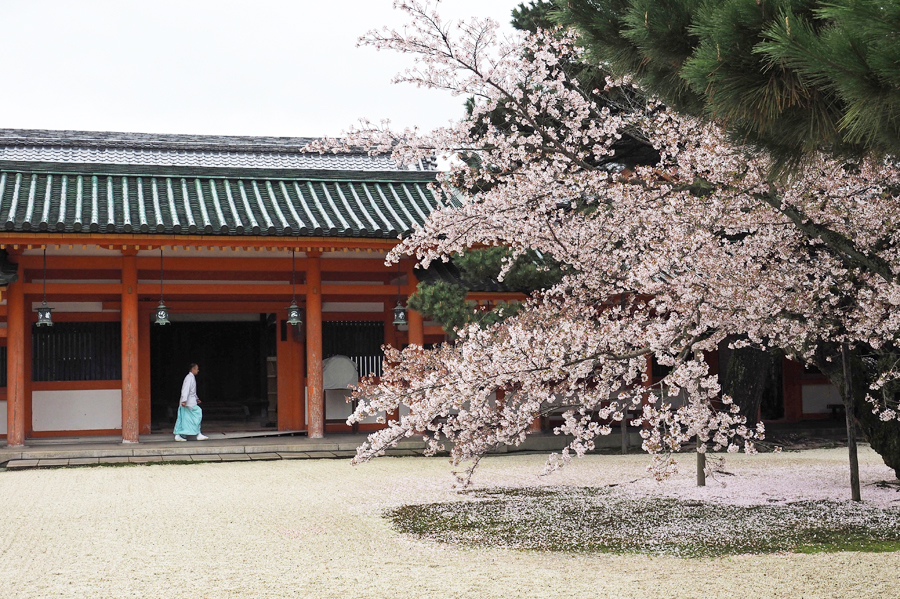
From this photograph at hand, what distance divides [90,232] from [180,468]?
3.10 m

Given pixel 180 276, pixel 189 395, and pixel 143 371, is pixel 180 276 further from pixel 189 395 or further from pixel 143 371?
pixel 189 395

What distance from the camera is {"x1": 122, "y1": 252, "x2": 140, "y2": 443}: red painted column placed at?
39.3ft

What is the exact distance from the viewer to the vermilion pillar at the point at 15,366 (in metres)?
11.8

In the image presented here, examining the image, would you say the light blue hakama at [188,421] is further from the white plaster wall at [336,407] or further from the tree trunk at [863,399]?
the tree trunk at [863,399]

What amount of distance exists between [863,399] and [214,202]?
8.54 m

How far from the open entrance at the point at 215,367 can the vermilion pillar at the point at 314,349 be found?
5026 mm

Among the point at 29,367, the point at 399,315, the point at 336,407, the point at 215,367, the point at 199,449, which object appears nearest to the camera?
the point at 199,449

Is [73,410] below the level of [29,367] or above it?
below

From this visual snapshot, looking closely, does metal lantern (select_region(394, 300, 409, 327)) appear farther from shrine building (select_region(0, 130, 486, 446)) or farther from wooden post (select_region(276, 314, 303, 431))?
wooden post (select_region(276, 314, 303, 431))

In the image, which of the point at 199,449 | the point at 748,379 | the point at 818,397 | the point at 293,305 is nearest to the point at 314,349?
the point at 293,305

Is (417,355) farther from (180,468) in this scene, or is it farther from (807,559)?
(807,559)

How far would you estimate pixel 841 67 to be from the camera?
3.07m

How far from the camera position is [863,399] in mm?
8156

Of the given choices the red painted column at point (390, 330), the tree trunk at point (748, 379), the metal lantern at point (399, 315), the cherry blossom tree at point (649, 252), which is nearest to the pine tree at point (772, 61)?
the cherry blossom tree at point (649, 252)
